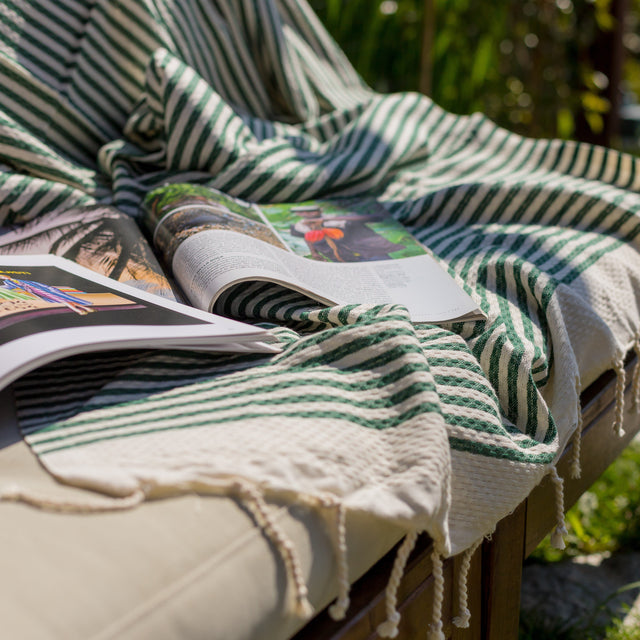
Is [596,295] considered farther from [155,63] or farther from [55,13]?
[55,13]

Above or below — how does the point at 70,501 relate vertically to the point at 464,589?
above

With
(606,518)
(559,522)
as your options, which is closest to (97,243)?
(559,522)

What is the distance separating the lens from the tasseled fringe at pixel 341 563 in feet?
1.39

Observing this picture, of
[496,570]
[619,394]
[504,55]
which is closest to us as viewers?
[496,570]

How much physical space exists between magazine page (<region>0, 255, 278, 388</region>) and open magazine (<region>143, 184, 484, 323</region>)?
0.08 m

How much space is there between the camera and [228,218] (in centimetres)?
84

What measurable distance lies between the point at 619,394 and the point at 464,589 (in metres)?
0.35

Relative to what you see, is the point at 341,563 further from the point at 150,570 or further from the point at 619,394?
the point at 619,394

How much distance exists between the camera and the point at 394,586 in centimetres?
46

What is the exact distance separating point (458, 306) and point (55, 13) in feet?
2.91

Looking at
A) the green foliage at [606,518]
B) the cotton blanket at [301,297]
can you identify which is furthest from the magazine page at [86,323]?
the green foliage at [606,518]

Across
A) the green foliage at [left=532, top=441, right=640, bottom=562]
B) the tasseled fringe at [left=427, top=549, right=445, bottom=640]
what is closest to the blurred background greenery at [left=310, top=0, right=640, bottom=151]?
the green foliage at [left=532, top=441, right=640, bottom=562]

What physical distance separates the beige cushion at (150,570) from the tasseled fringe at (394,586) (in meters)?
0.05

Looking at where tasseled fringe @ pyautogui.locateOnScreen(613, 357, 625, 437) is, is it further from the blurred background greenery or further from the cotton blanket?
the blurred background greenery
